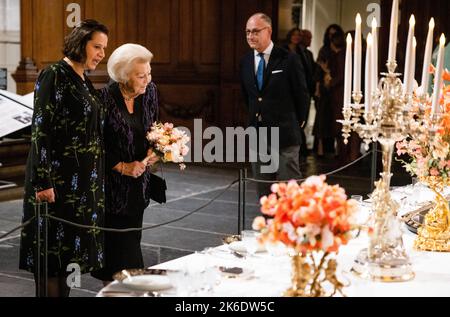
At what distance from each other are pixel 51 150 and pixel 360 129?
5.44ft

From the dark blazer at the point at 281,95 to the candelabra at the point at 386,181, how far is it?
3521 millimetres

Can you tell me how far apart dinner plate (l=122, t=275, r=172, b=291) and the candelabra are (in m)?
0.73

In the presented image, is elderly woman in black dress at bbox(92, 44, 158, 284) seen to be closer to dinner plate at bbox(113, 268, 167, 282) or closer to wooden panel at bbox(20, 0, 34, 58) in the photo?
dinner plate at bbox(113, 268, 167, 282)

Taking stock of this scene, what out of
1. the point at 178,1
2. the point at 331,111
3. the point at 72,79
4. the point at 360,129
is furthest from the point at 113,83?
the point at 178,1

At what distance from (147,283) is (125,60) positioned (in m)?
1.85

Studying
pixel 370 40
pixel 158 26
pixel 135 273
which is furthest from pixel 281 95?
pixel 158 26

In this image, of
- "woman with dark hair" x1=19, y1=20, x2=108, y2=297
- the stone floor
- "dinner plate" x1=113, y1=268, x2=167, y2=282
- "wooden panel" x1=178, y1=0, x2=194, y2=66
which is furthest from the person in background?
"dinner plate" x1=113, y1=268, x2=167, y2=282

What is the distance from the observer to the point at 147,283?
2703mm

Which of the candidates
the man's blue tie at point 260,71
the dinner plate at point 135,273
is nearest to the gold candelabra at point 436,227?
the dinner plate at point 135,273

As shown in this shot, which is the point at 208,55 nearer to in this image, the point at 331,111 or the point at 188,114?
the point at 188,114

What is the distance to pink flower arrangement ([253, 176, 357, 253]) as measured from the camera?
7.69 ft

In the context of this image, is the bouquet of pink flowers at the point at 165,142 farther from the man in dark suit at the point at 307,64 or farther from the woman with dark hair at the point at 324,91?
the woman with dark hair at the point at 324,91

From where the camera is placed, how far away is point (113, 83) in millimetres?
4391

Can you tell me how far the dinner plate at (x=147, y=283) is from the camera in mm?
2691
